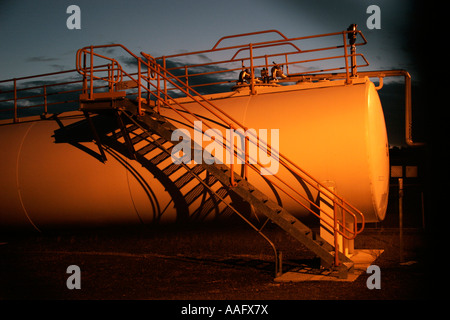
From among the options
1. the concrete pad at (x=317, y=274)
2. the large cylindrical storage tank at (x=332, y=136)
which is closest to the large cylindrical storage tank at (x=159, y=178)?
the large cylindrical storage tank at (x=332, y=136)

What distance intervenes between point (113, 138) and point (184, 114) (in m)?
1.98

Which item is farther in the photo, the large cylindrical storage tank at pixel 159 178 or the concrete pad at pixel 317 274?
the large cylindrical storage tank at pixel 159 178

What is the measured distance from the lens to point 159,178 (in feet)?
40.2

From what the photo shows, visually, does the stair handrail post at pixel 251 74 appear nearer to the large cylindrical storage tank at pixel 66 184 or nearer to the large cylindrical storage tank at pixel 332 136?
the large cylindrical storage tank at pixel 332 136

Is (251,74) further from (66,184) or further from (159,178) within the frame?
(66,184)

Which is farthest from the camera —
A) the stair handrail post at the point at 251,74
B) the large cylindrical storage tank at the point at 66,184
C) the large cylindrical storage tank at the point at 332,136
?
the large cylindrical storage tank at the point at 66,184

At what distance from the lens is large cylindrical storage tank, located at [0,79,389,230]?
10797mm

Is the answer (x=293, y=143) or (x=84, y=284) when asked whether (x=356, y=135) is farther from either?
(x=84, y=284)

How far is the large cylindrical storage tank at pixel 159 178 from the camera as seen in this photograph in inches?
425

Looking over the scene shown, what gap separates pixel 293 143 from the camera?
36.4ft

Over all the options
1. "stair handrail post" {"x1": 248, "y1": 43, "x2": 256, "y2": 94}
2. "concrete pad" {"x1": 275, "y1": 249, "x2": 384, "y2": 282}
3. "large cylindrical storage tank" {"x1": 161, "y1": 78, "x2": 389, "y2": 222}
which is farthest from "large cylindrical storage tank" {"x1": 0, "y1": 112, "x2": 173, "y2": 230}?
"concrete pad" {"x1": 275, "y1": 249, "x2": 384, "y2": 282}

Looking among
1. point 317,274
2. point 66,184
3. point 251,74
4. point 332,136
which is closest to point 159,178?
point 66,184

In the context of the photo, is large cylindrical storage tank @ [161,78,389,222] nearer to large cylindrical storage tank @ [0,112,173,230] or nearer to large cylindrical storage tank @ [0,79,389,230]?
large cylindrical storage tank @ [0,79,389,230]

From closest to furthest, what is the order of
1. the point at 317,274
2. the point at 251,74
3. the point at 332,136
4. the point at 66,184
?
the point at 317,274 < the point at 332,136 < the point at 251,74 < the point at 66,184
